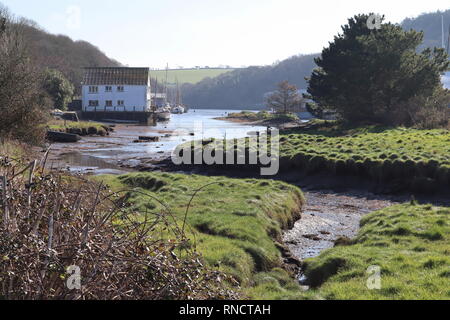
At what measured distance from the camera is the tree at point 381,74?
4481cm

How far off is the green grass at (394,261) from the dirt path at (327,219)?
1.09 metres

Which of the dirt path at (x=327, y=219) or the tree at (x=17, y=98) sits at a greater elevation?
the tree at (x=17, y=98)

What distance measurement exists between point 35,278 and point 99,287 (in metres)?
0.68

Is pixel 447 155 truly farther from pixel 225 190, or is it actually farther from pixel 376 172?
pixel 225 190

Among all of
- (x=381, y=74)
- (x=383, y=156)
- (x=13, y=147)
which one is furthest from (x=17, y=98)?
(x=381, y=74)

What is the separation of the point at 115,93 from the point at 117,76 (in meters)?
3.46

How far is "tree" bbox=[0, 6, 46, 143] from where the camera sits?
23969mm

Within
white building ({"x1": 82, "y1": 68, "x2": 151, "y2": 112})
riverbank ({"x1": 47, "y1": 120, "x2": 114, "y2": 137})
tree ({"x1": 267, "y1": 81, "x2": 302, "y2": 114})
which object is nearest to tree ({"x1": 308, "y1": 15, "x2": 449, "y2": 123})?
riverbank ({"x1": 47, "y1": 120, "x2": 114, "y2": 137})

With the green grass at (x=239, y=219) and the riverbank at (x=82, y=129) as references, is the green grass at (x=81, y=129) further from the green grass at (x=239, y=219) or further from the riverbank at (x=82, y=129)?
the green grass at (x=239, y=219)

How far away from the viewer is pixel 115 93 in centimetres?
9469

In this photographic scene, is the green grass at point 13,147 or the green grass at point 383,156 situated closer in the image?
the green grass at point 13,147

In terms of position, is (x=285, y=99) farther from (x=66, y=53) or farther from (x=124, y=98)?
(x=66, y=53)

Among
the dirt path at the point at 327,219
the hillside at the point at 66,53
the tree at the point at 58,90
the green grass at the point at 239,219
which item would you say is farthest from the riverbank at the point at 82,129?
the hillside at the point at 66,53

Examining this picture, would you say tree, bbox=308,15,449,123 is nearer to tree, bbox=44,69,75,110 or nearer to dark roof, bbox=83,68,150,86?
tree, bbox=44,69,75,110
